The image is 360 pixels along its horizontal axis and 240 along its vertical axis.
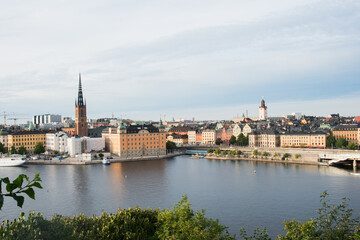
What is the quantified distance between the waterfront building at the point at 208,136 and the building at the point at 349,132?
52.4ft

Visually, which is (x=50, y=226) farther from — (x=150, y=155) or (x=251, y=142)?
(x=251, y=142)

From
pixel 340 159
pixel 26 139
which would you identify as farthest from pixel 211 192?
pixel 26 139

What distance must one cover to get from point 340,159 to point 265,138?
1528cm

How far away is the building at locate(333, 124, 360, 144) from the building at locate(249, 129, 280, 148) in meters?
6.88

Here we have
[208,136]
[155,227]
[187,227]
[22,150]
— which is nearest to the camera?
[187,227]

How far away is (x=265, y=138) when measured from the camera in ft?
146

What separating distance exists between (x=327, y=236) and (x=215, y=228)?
2834mm

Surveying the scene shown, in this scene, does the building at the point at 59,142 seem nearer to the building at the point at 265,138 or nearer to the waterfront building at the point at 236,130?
the building at the point at 265,138

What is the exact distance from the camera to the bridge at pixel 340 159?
2864cm

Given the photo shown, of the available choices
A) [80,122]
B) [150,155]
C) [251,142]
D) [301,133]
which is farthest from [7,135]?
[301,133]

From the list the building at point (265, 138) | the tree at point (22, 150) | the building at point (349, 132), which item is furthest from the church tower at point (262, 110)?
the tree at point (22, 150)

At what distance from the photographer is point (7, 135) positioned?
4078cm

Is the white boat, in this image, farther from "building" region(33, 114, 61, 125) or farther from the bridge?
"building" region(33, 114, 61, 125)

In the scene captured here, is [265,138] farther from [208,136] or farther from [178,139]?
[178,139]
